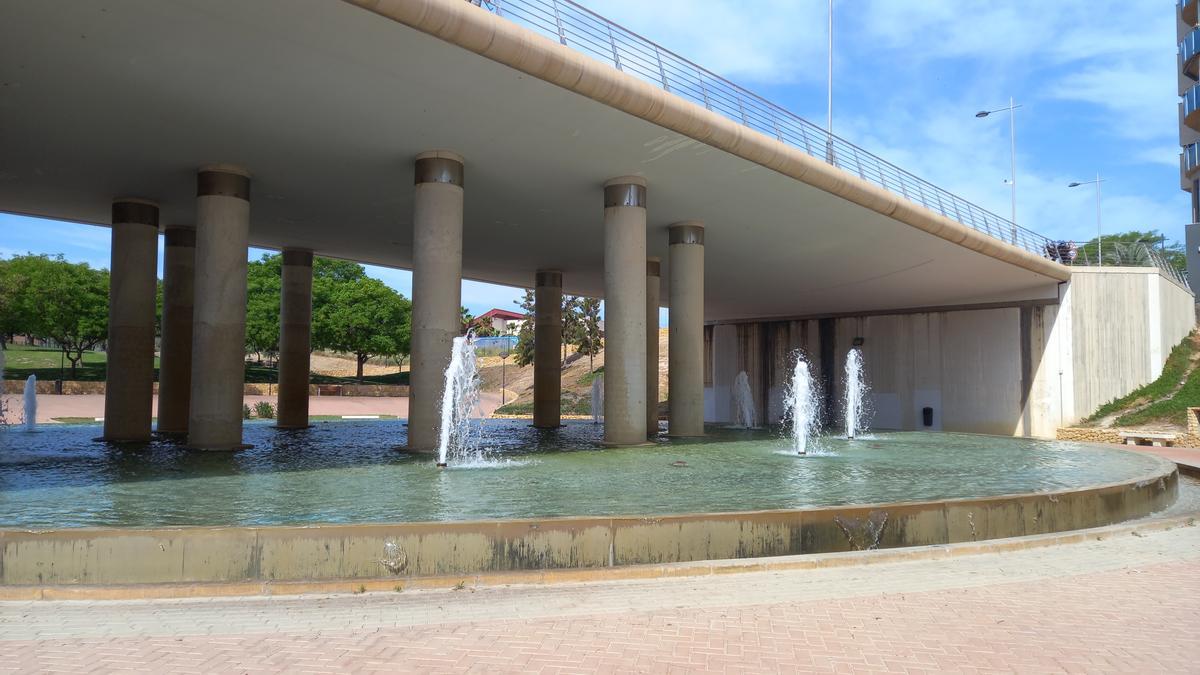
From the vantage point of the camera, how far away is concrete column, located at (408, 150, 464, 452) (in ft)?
A: 48.5

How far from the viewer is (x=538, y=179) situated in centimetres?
1656

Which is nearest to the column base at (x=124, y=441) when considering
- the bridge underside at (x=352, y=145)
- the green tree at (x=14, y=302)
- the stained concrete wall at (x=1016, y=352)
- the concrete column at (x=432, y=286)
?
the bridge underside at (x=352, y=145)

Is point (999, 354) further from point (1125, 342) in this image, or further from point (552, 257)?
point (552, 257)

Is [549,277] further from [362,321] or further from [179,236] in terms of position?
[362,321]

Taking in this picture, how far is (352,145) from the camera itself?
14.5 metres

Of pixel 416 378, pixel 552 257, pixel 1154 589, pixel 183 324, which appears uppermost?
pixel 552 257

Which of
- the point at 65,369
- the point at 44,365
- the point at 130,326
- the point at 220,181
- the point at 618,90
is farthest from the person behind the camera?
the point at 44,365

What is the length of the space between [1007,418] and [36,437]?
27.9m

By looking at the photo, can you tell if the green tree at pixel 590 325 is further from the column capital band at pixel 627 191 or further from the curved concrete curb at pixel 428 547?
the curved concrete curb at pixel 428 547

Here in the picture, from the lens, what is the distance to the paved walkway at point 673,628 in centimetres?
428

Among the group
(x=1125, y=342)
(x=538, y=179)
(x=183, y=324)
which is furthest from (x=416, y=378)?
(x=1125, y=342)

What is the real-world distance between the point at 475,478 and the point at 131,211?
39.3 feet

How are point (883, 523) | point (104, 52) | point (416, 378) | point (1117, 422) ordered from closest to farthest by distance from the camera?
point (883, 523), point (104, 52), point (416, 378), point (1117, 422)

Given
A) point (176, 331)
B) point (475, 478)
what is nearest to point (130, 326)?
point (176, 331)
